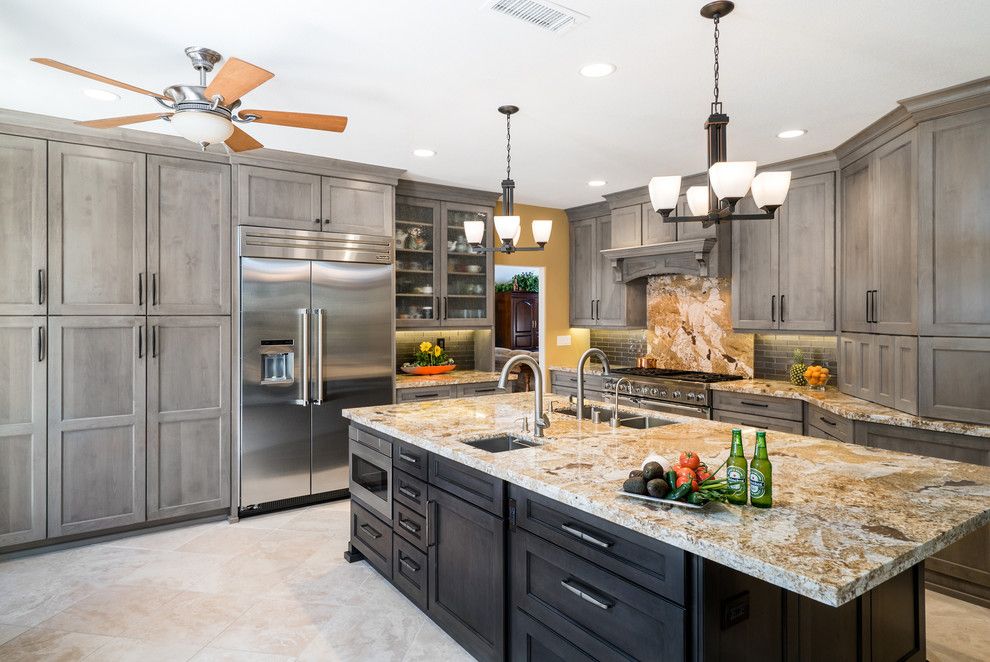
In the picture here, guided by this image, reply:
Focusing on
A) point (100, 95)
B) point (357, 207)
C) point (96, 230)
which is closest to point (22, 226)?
point (96, 230)

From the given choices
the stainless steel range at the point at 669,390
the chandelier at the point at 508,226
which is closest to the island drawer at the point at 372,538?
the chandelier at the point at 508,226

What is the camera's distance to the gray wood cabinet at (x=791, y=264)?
4.25m

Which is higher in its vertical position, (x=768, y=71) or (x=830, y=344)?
(x=768, y=71)

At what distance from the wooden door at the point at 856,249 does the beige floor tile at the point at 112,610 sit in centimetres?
444

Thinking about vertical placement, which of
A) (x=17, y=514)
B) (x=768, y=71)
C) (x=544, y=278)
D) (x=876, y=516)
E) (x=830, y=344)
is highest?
(x=768, y=71)

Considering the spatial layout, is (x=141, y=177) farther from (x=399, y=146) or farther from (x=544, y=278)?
(x=544, y=278)

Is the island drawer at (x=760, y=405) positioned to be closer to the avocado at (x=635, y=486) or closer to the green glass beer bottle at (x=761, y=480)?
the green glass beer bottle at (x=761, y=480)

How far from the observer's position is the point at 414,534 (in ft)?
9.39

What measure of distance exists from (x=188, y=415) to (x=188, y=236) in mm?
1239

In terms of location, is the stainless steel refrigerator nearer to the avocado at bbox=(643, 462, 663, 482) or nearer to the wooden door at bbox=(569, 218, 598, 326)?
the wooden door at bbox=(569, 218, 598, 326)

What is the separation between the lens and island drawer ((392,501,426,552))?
2.79 meters

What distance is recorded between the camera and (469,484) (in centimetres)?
242

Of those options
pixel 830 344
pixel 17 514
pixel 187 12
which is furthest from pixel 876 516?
pixel 17 514

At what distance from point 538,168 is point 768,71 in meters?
2.14
